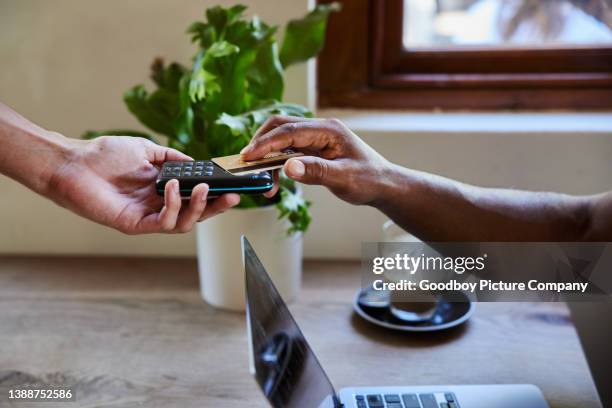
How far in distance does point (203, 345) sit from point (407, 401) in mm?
291

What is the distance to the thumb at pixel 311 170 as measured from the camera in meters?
0.72

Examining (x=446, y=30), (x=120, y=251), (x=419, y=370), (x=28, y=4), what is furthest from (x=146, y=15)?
(x=419, y=370)

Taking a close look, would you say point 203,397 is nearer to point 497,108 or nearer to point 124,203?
point 124,203

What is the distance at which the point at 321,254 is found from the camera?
119cm

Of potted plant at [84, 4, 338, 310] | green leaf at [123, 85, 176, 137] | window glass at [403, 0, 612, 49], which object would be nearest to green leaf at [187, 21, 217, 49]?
potted plant at [84, 4, 338, 310]

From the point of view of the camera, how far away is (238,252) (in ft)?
3.18

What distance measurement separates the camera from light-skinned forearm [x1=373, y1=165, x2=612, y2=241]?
0.88 metres

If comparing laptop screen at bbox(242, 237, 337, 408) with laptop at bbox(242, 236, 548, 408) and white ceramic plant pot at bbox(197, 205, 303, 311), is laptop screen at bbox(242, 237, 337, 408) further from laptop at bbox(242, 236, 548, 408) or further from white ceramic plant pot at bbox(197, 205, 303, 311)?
white ceramic plant pot at bbox(197, 205, 303, 311)

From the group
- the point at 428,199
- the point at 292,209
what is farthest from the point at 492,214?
the point at 292,209

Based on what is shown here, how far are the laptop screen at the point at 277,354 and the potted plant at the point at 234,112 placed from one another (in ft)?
0.87

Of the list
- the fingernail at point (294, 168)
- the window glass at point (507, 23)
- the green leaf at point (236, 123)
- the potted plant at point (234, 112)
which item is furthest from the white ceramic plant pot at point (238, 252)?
the window glass at point (507, 23)

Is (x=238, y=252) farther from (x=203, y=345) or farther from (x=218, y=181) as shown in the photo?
(x=218, y=181)

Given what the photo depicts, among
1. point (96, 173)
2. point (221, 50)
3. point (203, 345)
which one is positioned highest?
point (221, 50)

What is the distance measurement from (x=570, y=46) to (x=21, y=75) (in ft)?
3.08
